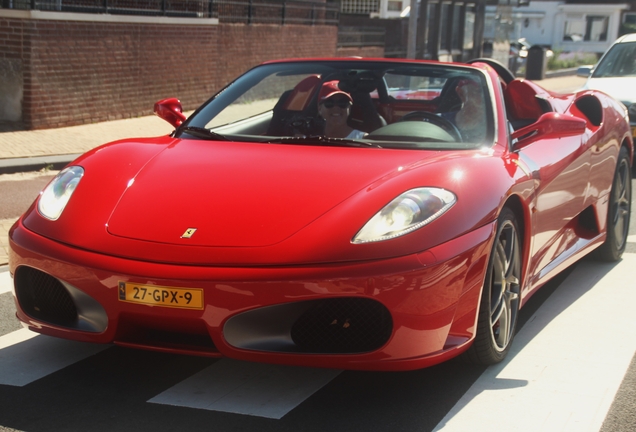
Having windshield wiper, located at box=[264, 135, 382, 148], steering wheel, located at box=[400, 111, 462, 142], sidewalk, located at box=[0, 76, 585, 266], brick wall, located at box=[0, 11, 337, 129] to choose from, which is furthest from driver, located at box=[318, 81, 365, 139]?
brick wall, located at box=[0, 11, 337, 129]

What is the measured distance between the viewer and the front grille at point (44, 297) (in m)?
4.06

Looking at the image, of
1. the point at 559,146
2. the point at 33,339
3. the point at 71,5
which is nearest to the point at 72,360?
the point at 33,339

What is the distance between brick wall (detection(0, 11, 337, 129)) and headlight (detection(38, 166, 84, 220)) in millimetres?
9291

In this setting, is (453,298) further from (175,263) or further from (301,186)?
(175,263)

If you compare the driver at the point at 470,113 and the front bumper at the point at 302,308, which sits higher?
the driver at the point at 470,113

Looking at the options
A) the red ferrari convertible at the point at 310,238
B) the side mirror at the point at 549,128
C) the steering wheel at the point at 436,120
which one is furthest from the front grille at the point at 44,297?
the side mirror at the point at 549,128

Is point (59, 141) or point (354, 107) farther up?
point (354, 107)

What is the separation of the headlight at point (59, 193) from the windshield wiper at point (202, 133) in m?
0.72

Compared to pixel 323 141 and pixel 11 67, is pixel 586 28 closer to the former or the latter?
pixel 11 67

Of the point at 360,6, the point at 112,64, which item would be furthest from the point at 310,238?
the point at 360,6

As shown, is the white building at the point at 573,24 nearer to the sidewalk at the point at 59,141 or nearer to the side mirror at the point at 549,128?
the sidewalk at the point at 59,141

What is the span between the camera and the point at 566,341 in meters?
4.87

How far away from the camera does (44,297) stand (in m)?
4.12

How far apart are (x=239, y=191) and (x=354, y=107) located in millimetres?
1380
